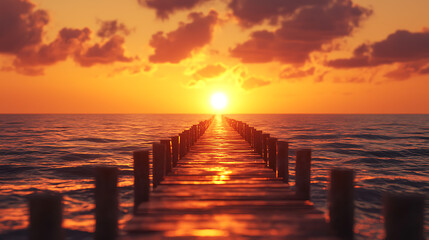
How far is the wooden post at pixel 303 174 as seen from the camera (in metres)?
5.99

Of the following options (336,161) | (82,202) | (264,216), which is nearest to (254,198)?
(264,216)

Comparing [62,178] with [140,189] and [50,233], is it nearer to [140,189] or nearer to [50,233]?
[140,189]

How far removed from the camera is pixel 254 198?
→ 19.6 ft

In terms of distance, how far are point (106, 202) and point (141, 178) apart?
5.10 feet

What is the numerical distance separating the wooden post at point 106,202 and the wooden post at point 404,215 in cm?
344

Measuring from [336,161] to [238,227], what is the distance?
777 inches

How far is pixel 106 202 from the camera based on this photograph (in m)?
4.29

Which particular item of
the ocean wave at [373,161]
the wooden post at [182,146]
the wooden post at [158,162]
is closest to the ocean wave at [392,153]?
the ocean wave at [373,161]

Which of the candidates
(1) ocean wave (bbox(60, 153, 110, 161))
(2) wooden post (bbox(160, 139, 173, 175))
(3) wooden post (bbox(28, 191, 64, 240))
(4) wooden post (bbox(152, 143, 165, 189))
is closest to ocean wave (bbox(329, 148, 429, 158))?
(1) ocean wave (bbox(60, 153, 110, 161))

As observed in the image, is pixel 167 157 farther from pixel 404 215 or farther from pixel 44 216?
pixel 404 215

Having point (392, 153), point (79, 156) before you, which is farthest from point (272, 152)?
point (392, 153)

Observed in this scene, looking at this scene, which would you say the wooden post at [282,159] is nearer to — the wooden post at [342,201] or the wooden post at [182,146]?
the wooden post at [342,201]

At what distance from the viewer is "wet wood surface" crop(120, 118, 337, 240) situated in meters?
4.34

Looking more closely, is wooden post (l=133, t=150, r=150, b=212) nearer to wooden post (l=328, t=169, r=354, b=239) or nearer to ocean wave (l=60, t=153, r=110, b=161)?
wooden post (l=328, t=169, r=354, b=239)
